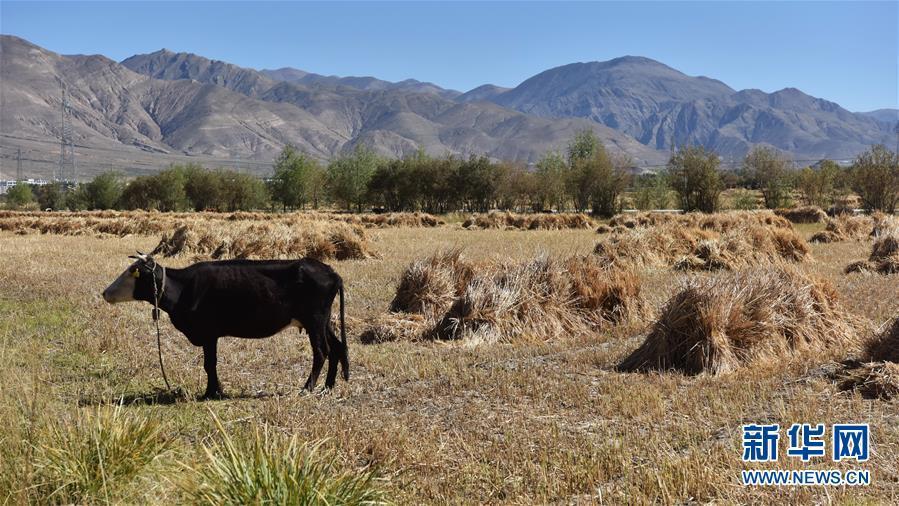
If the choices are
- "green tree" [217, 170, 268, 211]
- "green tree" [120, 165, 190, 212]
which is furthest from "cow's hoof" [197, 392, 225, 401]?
"green tree" [217, 170, 268, 211]

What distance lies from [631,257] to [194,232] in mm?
15886

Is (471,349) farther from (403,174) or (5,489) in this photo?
(403,174)

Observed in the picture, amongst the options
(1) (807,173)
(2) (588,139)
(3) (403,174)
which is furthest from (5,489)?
(2) (588,139)

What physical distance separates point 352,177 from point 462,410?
83.8m

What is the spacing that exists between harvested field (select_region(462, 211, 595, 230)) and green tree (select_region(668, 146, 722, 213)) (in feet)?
61.9

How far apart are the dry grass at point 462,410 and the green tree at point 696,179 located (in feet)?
162

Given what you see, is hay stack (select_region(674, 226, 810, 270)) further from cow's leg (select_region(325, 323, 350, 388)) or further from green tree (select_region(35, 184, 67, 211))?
green tree (select_region(35, 184, 67, 211))

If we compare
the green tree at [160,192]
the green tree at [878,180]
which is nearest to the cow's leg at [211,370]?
the green tree at [878,180]

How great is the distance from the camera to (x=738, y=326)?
916cm

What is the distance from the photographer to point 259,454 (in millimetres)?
4297

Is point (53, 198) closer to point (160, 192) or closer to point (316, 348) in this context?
point (160, 192)

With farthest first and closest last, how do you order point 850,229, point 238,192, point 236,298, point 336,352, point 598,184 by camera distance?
1. point 238,192
2. point 598,184
3. point 850,229
4. point 336,352
5. point 236,298

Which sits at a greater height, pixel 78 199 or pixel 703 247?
pixel 703 247

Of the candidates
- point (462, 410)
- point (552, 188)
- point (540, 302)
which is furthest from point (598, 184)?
point (462, 410)
